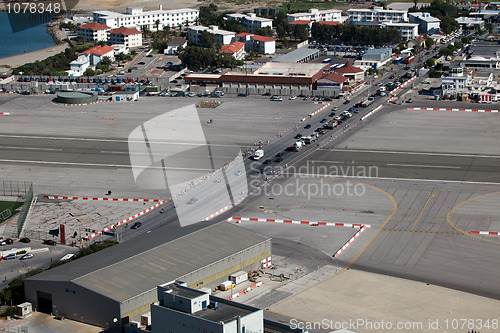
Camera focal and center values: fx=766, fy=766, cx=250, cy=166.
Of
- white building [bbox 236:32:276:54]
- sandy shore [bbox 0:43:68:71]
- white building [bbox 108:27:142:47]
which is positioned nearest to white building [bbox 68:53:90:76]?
sandy shore [bbox 0:43:68:71]

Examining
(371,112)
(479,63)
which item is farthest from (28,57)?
(479,63)

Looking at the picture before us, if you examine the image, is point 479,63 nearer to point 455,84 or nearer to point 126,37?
point 455,84

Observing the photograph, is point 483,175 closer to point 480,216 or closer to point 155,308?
point 480,216

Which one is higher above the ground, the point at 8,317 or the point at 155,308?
the point at 155,308

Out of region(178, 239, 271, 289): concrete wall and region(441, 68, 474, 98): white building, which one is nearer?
region(178, 239, 271, 289): concrete wall

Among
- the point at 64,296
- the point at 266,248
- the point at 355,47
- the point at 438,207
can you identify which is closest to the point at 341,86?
the point at 355,47

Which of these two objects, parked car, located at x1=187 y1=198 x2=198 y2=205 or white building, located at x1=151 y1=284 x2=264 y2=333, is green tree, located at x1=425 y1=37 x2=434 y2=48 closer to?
parked car, located at x1=187 y1=198 x2=198 y2=205

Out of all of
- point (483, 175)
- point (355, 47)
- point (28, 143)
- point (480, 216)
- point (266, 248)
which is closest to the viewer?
point (266, 248)
